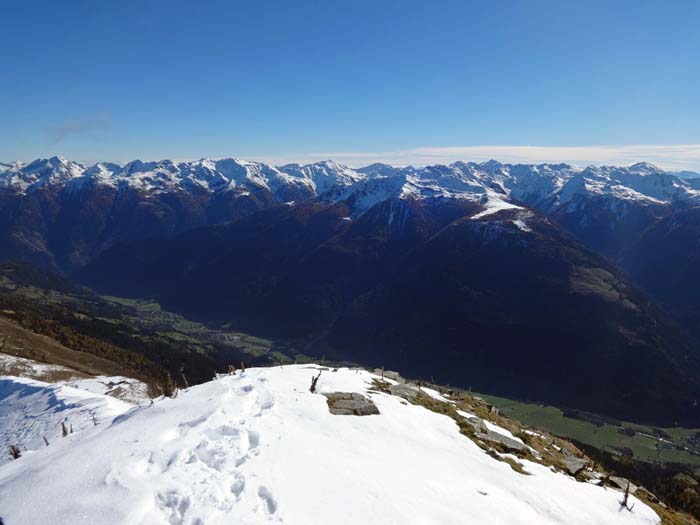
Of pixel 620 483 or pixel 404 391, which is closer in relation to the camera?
pixel 620 483

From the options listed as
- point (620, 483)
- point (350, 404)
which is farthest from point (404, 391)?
point (620, 483)

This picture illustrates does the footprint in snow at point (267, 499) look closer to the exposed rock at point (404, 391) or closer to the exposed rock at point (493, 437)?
the exposed rock at point (493, 437)

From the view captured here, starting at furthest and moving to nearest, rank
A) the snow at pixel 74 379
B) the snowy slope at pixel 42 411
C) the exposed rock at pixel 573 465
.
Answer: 1. the snow at pixel 74 379
2. the snowy slope at pixel 42 411
3. the exposed rock at pixel 573 465

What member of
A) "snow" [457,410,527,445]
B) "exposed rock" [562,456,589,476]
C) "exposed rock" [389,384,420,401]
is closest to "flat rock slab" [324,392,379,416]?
"exposed rock" [389,384,420,401]

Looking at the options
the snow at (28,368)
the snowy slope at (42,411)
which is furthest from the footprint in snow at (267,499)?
the snow at (28,368)

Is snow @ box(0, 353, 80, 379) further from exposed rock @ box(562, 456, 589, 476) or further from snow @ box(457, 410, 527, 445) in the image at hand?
exposed rock @ box(562, 456, 589, 476)

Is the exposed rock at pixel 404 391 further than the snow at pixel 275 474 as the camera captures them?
Yes

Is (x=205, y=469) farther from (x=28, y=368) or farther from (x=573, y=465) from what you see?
(x=28, y=368)
